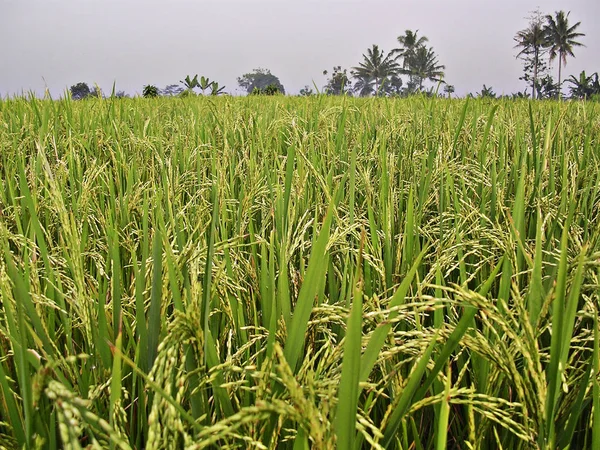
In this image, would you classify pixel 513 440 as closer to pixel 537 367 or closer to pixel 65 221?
pixel 537 367

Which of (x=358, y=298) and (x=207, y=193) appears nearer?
(x=358, y=298)

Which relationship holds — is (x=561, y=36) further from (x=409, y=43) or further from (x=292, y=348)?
(x=292, y=348)

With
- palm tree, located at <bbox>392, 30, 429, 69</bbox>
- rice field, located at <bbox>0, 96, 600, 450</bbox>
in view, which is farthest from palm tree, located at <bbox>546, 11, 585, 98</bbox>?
rice field, located at <bbox>0, 96, 600, 450</bbox>


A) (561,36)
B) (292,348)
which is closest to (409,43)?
(561,36)

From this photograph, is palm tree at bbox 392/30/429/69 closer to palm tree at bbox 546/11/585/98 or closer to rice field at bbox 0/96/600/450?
palm tree at bbox 546/11/585/98

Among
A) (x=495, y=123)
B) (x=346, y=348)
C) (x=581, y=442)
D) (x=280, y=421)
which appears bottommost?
(x=581, y=442)

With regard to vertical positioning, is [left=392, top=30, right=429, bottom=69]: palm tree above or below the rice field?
above

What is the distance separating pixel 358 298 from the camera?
15.9 inches

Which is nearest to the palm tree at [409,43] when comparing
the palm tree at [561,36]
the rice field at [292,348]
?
the palm tree at [561,36]

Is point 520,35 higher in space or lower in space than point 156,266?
higher

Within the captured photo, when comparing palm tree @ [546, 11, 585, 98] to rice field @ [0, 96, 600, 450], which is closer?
rice field @ [0, 96, 600, 450]

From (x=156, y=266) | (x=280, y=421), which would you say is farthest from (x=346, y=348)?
(x=156, y=266)

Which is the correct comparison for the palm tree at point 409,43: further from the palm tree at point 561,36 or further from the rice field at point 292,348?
the rice field at point 292,348

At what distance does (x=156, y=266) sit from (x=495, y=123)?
234 centimetres
